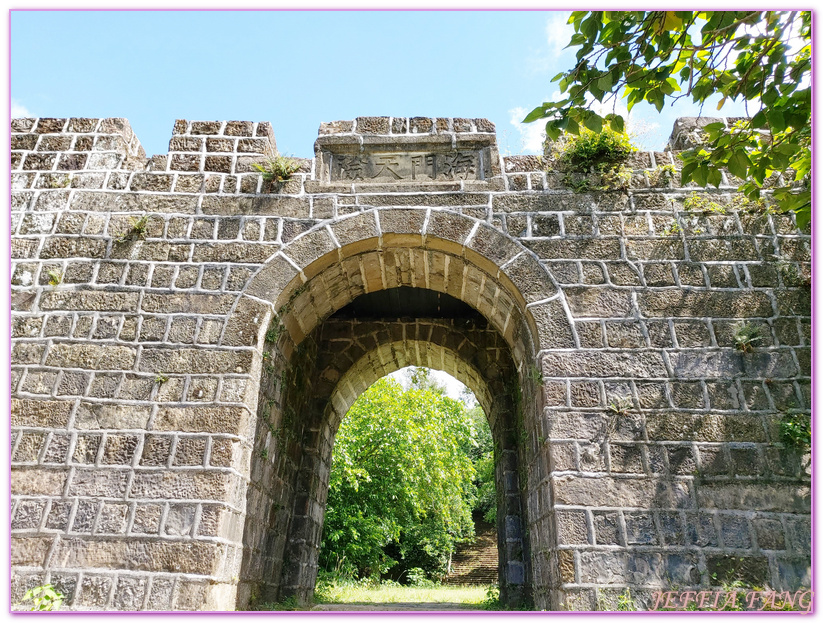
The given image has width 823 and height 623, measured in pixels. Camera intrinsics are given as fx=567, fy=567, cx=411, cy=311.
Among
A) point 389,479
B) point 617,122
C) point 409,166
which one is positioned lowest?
point 389,479

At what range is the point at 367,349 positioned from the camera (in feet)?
22.2

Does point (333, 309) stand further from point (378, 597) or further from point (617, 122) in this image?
point (378, 597)

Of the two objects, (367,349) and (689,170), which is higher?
(689,170)

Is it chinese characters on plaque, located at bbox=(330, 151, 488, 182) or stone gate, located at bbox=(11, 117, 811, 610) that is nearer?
stone gate, located at bbox=(11, 117, 811, 610)

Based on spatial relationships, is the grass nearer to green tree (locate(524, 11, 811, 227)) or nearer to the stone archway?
the stone archway

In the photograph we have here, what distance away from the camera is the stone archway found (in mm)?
4449

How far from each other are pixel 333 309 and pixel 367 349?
4.73ft

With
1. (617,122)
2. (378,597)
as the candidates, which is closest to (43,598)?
(617,122)

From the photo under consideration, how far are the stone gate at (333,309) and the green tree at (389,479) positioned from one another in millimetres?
7116

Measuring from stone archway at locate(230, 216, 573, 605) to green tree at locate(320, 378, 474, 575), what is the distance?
6.11 m

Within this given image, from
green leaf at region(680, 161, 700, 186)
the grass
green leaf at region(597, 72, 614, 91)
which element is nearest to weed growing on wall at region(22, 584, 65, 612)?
the grass

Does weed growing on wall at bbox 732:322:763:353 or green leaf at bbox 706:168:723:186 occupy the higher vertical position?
green leaf at bbox 706:168:723:186

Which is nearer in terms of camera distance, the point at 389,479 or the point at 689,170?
the point at 689,170

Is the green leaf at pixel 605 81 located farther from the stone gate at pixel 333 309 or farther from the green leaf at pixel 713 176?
the stone gate at pixel 333 309
